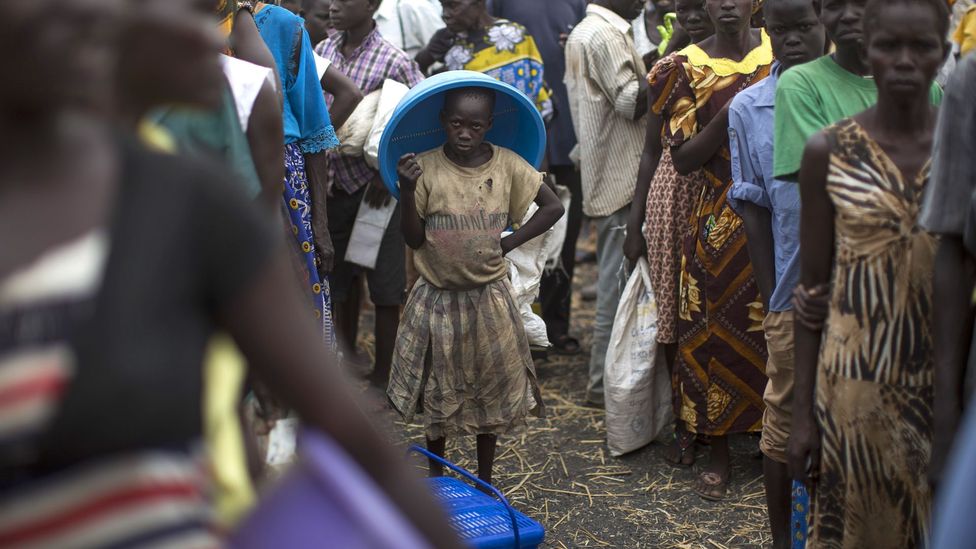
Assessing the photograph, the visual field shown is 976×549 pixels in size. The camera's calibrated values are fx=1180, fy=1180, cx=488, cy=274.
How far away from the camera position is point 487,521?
151 inches

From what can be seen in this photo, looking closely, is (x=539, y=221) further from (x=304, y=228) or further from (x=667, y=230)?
(x=304, y=228)

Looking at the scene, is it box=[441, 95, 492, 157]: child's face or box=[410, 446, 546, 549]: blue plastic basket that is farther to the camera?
box=[441, 95, 492, 157]: child's face

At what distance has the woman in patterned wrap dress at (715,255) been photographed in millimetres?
4734

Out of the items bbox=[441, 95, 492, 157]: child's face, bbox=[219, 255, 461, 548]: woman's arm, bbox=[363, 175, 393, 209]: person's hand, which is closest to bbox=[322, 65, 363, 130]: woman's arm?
bbox=[363, 175, 393, 209]: person's hand

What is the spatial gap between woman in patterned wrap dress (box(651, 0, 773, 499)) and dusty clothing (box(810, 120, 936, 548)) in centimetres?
178

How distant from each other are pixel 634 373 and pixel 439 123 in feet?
4.94

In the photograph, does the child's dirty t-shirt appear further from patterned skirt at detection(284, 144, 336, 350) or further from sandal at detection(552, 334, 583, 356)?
sandal at detection(552, 334, 583, 356)

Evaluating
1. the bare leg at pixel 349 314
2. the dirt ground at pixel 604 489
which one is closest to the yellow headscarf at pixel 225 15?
the dirt ground at pixel 604 489

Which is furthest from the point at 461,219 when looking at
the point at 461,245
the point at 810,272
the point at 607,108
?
the point at 607,108

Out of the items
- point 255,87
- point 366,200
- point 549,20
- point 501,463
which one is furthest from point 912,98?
point 549,20

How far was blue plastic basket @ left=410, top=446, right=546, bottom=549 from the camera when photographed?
3.71 m

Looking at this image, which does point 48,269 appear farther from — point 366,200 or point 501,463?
point 366,200

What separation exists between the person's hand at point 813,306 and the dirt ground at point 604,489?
1747 mm

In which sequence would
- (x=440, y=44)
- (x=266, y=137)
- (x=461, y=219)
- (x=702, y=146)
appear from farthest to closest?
(x=440, y=44), (x=702, y=146), (x=461, y=219), (x=266, y=137)
